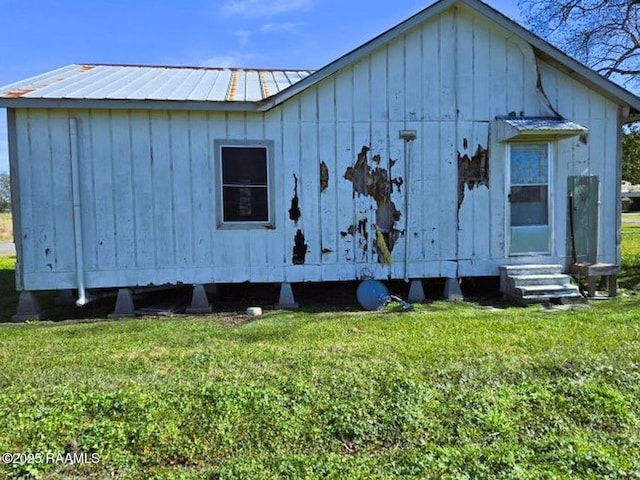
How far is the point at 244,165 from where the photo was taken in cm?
734

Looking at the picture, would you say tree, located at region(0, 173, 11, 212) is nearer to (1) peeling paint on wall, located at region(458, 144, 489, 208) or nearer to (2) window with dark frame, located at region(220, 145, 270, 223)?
(2) window with dark frame, located at region(220, 145, 270, 223)

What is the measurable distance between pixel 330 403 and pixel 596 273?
591cm

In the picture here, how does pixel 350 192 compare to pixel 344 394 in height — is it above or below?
above

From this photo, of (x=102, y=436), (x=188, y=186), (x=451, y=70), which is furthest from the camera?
(x=451, y=70)

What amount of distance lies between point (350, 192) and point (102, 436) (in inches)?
208

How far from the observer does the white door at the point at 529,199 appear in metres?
7.86

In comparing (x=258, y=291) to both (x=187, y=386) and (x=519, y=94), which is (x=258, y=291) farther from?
(x=519, y=94)

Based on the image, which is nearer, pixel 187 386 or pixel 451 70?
pixel 187 386

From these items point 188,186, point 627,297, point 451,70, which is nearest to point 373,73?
point 451,70

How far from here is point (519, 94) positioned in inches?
307

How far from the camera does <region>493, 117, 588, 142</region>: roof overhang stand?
7242 millimetres

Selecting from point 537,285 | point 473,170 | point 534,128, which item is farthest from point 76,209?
point 537,285

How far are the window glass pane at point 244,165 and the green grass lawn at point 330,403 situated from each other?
8.74ft

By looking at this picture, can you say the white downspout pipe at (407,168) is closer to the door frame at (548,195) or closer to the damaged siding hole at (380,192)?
the damaged siding hole at (380,192)
